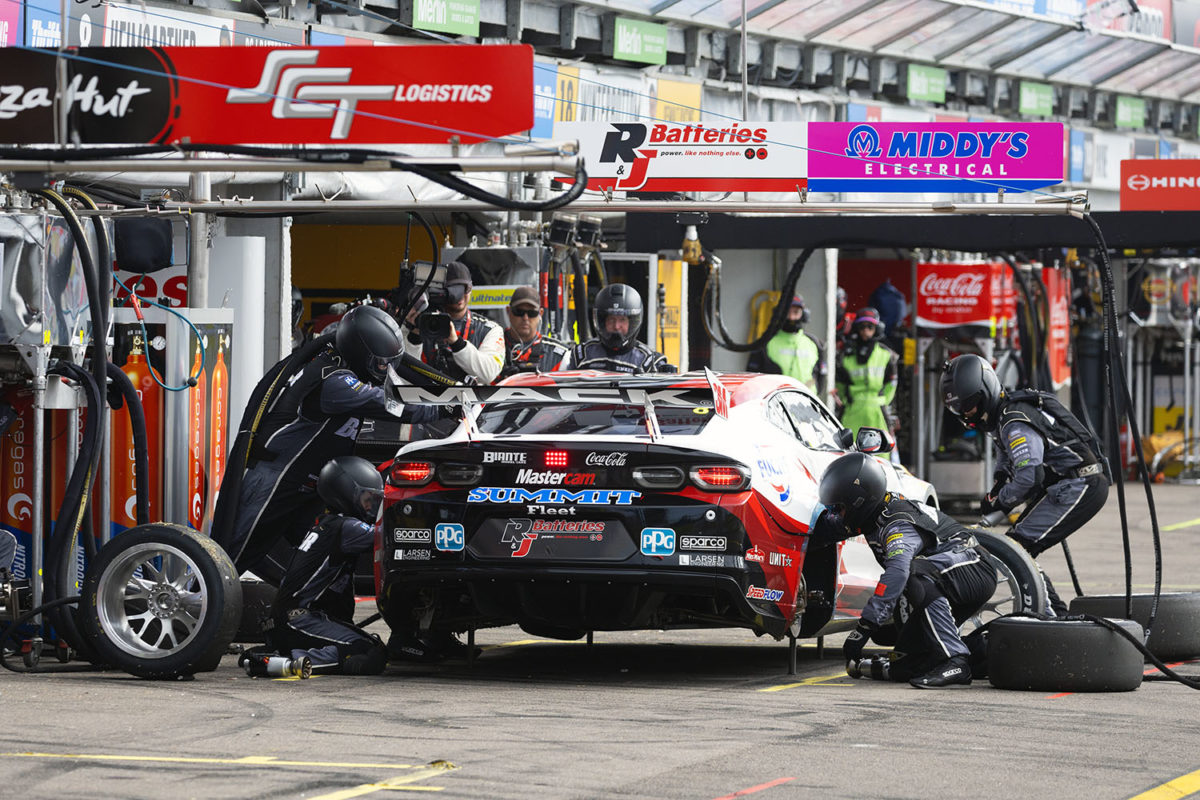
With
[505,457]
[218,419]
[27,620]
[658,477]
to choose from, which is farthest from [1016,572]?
[27,620]

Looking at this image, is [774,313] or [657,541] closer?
[657,541]

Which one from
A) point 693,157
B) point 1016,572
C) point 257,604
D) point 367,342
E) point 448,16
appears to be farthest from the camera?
point 448,16

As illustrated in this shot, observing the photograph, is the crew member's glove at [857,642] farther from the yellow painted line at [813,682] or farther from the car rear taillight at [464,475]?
the car rear taillight at [464,475]

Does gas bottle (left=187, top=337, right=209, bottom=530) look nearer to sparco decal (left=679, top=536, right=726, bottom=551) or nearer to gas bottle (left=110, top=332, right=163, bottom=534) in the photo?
gas bottle (left=110, top=332, right=163, bottom=534)

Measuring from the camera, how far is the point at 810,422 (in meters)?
10.8

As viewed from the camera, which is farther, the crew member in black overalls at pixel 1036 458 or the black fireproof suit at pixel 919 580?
the crew member in black overalls at pixel 1036 458

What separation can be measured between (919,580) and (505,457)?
212cm

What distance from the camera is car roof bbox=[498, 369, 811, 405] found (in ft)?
33.3

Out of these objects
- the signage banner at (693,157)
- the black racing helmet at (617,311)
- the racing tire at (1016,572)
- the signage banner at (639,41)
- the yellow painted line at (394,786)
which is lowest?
the yellow painted line at (394,786)

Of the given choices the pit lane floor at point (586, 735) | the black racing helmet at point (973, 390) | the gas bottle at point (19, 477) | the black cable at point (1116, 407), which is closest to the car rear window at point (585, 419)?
the pit lane floor at point (586, 735)

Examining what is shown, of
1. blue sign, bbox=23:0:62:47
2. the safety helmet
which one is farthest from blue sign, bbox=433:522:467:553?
the safety helmet

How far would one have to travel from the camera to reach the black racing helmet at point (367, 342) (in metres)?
10.4

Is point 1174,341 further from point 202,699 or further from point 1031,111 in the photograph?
point 202,699

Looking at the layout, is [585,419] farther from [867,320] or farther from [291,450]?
[867,320]
